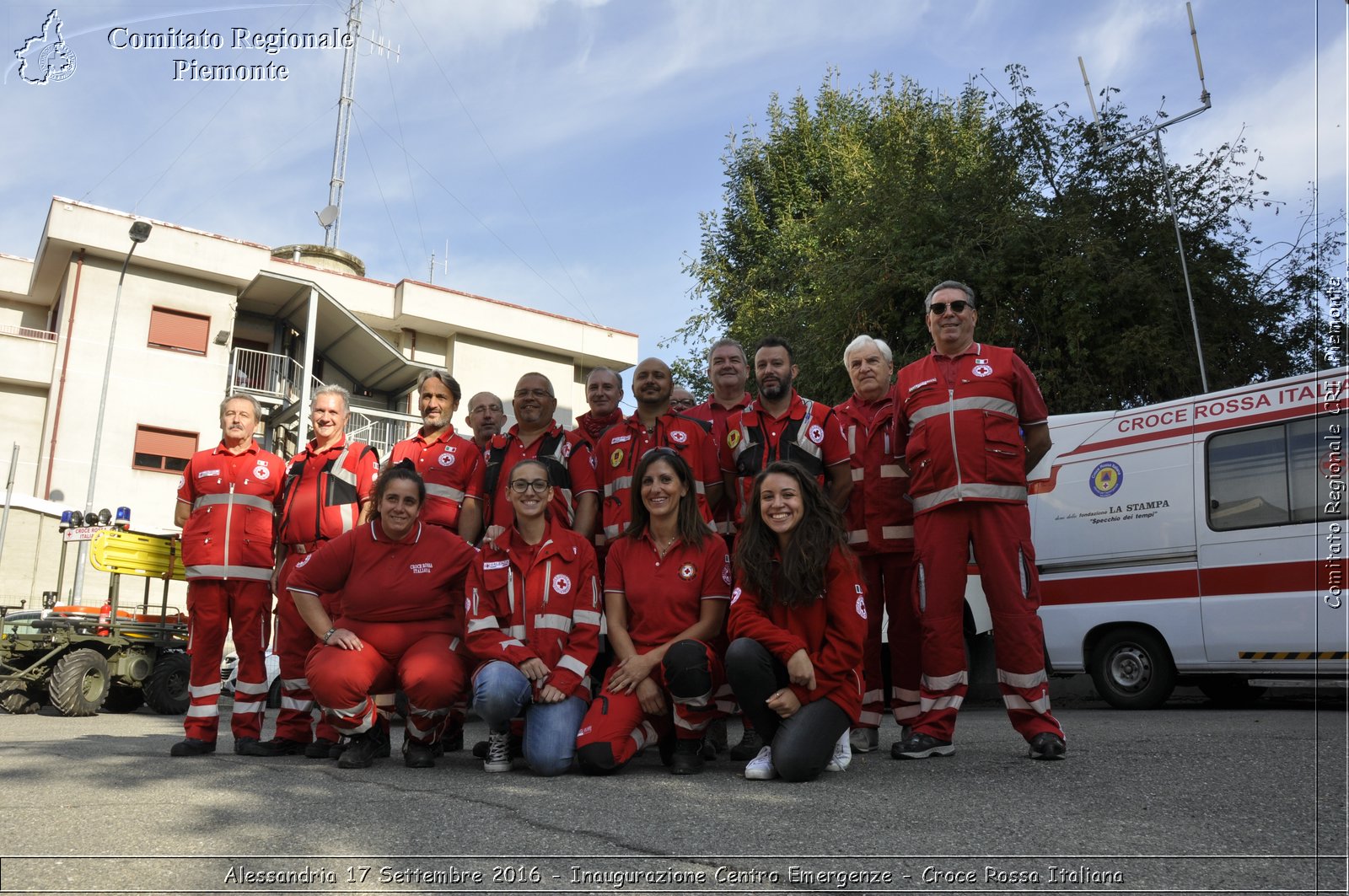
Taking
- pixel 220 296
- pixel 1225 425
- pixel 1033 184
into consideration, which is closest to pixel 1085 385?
pixel 1033 184

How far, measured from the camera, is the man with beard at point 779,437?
541 cm

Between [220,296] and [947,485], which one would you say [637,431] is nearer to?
[947,485]

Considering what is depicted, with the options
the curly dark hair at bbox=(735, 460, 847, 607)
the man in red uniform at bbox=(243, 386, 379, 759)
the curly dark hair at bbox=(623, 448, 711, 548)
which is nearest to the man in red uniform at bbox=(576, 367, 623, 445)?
the man in red uniform at bbox=(243, 386, 379, 759)

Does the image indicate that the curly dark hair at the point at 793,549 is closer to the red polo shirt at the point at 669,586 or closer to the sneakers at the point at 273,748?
the red polo shirt at the point at 669,586

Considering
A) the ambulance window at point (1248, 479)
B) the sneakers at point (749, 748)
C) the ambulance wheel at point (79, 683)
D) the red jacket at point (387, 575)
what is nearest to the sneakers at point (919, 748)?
the sneakers at point (749, 748)

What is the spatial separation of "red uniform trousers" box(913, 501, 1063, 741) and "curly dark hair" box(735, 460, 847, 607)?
0.56 m

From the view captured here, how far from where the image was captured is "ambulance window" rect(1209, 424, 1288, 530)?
25.9 feet

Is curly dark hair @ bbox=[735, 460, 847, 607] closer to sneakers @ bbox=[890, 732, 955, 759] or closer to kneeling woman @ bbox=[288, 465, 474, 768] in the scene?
sneakers @ bbox=[890, 732, 955, 759]

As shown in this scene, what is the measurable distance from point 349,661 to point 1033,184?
13523 millimetres

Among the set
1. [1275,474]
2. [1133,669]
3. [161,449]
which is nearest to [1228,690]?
[1133,669]

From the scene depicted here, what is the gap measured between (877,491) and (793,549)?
1130 mm

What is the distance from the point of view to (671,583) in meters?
4.68

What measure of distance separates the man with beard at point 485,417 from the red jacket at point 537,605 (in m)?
2.37

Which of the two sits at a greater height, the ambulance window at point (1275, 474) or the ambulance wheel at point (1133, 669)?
the ambulance window at point (1275, 474)
